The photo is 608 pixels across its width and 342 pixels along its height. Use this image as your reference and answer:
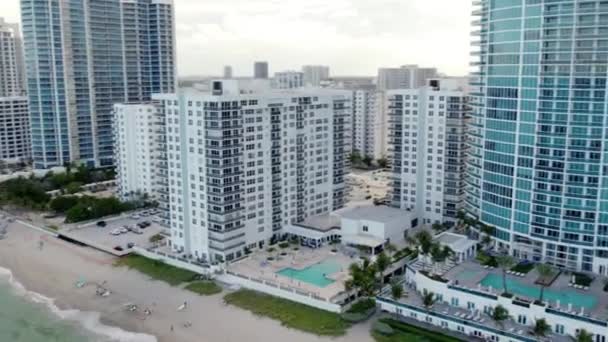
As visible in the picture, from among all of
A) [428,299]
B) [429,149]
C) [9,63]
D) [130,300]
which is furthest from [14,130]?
[428,299]

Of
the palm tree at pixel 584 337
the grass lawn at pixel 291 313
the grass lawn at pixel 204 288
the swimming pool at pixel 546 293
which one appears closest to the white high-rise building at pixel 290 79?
the grass lawn at pixel 204 288

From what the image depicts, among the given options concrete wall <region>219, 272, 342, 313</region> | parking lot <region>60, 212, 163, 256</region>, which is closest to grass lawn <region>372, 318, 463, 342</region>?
concrete wall <region>219, 272, 342, 313</region>

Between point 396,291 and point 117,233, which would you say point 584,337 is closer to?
point 396,291

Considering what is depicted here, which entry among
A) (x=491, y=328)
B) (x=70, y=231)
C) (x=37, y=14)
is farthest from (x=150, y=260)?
(x=37, y=14)

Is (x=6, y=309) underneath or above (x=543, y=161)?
underneath

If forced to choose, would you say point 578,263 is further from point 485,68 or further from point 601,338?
point 485,68

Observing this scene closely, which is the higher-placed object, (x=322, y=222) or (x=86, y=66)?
(x=86, y=66)

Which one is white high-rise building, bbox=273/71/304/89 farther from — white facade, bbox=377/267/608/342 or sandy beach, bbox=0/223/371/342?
white facade, bbox=377/267/608/342
